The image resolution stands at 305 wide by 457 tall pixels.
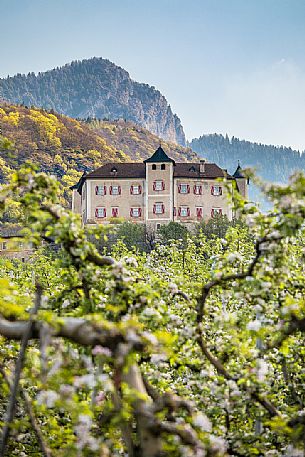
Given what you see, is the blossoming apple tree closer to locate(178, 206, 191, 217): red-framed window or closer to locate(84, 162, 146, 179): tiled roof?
locate(178, 206, 191, 217): red-framed window

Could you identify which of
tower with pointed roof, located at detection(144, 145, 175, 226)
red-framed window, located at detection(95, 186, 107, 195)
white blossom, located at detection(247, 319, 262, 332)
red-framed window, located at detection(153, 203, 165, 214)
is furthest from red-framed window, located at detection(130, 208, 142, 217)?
white blossom, located at detection(247, 319, 262, 332)

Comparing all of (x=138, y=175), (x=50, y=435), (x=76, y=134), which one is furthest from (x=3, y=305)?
(x=76, y=134)

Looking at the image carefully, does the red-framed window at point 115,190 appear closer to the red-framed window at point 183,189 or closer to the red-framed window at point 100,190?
the red-framed window at point 100,190

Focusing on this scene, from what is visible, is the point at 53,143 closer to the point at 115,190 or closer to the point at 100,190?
the point at 100,190

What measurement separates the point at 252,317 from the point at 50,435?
8.80 feet

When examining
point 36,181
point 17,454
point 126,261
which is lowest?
point 17,454

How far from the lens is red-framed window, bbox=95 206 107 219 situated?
72125 millimetres

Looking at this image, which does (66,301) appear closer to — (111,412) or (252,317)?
(111,412)

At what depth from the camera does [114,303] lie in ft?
21.0

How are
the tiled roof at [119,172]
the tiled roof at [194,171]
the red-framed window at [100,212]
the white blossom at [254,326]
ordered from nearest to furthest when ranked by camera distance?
1. the white blossom at [254,326]
2. the red-framed window at [100,212]
3. the tiled roof at [119,172]
4. the tiled roof at [194,171]

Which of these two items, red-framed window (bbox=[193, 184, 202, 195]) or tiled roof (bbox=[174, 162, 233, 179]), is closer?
tiled roof (bbox=[174, 162, 233, 179])

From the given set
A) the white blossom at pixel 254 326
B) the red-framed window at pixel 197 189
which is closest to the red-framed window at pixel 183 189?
the red-framed window at pixel 197 189

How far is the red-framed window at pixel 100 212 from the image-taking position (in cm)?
7212

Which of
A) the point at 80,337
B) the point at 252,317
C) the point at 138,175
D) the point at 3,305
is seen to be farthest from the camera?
the point at 138,175
